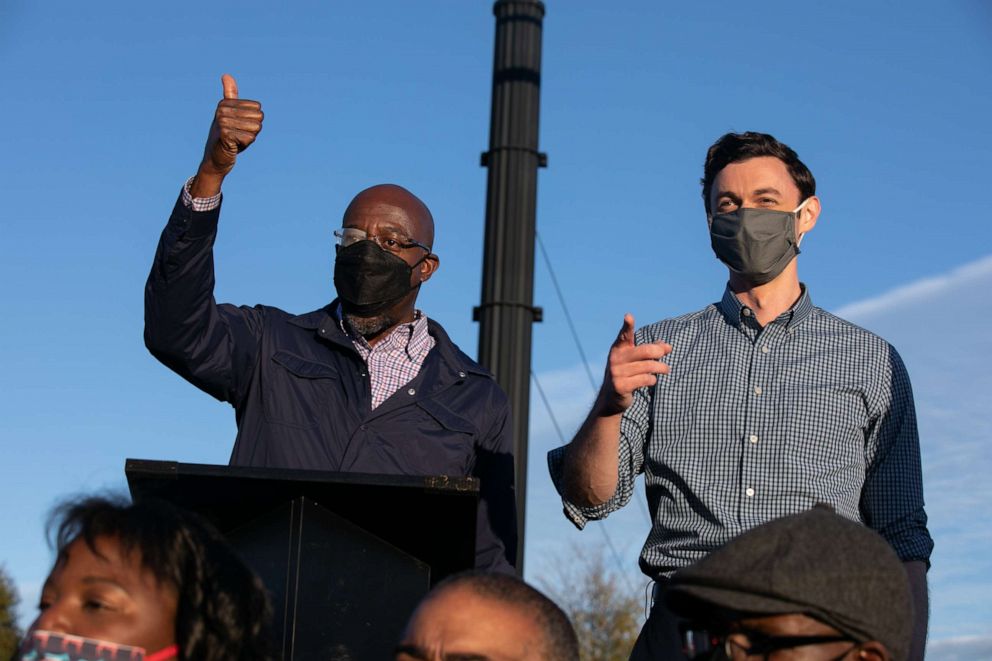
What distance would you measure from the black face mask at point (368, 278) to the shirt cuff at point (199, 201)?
2.61ft

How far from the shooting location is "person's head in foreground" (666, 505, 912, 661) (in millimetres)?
2887

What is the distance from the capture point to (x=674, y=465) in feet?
14.8

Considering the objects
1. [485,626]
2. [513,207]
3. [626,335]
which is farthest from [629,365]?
[513,207]

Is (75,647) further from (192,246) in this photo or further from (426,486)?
(192,246)

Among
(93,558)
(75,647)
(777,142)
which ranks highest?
(777,142)

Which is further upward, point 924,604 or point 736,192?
point 736,192

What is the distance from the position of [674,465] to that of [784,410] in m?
0.38

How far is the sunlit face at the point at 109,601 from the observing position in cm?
311

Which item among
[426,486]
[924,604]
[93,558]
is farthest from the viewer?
[924,604]

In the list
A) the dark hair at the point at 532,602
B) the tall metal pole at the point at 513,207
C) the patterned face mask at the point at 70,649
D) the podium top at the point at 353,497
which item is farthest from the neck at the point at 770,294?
the tall metal pole at the point at 513,207

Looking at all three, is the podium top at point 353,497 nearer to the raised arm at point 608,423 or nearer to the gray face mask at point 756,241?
the raised arm at point 608,423

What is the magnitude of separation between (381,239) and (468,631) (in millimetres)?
2502

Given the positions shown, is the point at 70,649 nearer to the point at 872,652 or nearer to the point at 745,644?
the point at 745,644

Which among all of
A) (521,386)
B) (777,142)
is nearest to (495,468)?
(777,142)
